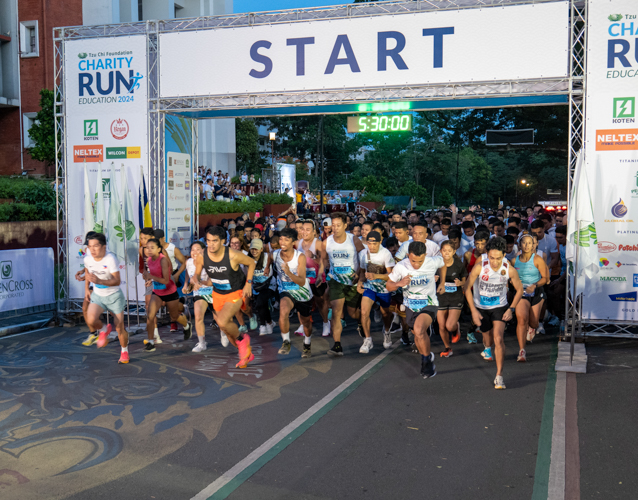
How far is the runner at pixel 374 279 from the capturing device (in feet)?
29.0

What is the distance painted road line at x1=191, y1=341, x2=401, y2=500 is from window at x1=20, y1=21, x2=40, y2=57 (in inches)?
1202

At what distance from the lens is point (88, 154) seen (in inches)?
468

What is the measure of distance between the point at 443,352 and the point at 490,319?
57.7 inches

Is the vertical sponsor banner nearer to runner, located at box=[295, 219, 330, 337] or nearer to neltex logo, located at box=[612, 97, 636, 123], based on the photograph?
runner, located at box=[295, 219, 330, 337]

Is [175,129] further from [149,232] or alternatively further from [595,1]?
[595,1]

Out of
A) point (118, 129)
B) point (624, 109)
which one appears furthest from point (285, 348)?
point (624, 109)

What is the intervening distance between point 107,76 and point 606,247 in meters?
9.37

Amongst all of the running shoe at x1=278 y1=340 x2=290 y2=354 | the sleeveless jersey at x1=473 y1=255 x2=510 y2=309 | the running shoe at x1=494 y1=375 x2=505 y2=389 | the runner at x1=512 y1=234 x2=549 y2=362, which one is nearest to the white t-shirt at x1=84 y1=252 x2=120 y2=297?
the running shoe at x1=278 y1=340 x2=290 y2=354

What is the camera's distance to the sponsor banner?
1055 cm

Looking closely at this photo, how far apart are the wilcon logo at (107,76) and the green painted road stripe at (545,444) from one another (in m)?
8.87

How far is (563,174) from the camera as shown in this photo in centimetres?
7125

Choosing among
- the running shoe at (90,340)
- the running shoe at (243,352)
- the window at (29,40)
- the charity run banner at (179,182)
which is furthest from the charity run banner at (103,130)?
the window at (29,40)

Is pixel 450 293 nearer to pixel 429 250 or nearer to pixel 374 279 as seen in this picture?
pixel 429 250

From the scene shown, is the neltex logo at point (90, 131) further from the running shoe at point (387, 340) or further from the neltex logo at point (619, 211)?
the neltex logo at point (619, 211)
